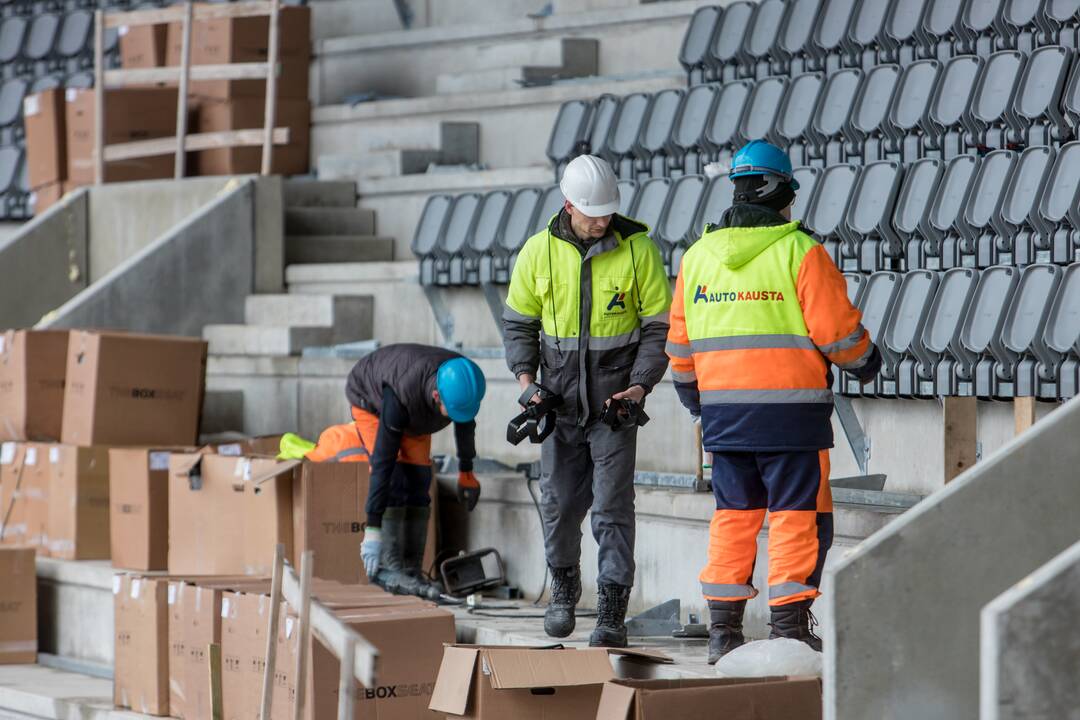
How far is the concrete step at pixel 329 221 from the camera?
381 inches

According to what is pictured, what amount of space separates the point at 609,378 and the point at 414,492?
136 centimetres

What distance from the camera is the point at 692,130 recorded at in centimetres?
827

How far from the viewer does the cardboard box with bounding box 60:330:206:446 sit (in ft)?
24.0

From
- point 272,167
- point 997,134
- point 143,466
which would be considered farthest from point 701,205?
point 272,167

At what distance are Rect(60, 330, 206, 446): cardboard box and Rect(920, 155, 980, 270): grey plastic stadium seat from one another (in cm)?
307

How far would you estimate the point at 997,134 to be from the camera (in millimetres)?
6980

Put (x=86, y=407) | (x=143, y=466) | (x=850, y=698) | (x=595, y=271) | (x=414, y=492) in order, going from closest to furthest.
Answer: (x=850, y=698) < (x=595, y=271) < (x=414, y=492) < (x=143, y=466) < (x=86, y=407)

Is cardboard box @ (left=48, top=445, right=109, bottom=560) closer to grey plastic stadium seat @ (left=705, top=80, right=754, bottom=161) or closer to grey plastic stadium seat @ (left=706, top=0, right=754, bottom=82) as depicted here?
grey plastic stadium seat @ (left=705, top=80, right=754, bottom=161)

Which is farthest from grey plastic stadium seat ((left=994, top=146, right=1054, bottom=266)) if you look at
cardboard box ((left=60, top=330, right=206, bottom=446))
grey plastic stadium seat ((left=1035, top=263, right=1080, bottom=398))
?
cardboard box ((left=60, top=330, right=206, bottom=446))

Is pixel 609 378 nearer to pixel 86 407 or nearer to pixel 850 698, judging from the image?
pixel 850 698

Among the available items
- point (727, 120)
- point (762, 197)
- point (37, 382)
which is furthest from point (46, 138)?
point (762, 197)

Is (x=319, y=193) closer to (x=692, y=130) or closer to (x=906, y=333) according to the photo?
(x=692, y=130)

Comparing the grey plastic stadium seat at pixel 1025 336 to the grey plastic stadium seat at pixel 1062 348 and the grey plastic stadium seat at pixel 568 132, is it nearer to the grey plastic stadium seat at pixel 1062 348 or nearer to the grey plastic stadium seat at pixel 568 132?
the grey plastic stadium seat at pixel 1062 348

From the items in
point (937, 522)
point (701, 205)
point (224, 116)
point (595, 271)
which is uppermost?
point (224, 116)
